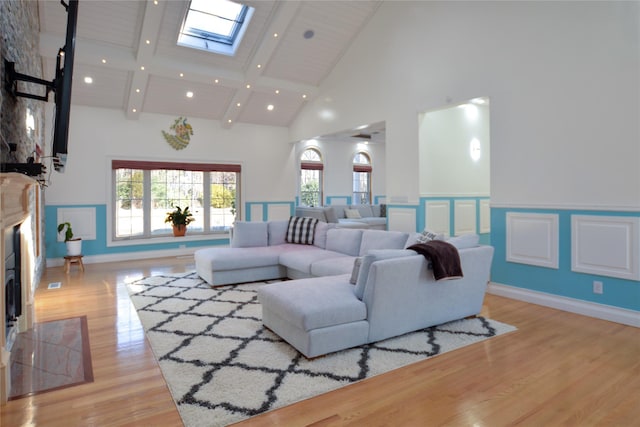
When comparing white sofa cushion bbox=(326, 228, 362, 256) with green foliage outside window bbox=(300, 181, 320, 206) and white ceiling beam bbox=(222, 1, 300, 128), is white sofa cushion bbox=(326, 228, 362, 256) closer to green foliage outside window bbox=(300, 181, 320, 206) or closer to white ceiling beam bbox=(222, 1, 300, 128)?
white ceiling beam bbox=(222, 1, 300, 128)

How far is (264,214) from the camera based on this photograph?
8.51m

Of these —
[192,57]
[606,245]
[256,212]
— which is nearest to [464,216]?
[606,245]

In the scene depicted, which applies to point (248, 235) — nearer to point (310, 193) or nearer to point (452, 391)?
point (452, 391)

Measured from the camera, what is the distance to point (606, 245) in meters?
3.52

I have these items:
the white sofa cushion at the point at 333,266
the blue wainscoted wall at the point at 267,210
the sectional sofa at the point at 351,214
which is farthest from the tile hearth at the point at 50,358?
the sectional sofa at the point at 351,214

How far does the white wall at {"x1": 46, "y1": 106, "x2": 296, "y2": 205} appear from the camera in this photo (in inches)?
259

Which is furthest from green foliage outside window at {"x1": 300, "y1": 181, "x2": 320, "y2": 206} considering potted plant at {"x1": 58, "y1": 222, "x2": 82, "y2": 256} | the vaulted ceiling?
potted plant at {"x1": 58, "y1": 222, "x2": 82, "y2": 256}

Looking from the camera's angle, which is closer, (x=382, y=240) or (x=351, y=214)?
(x=382, y=240)

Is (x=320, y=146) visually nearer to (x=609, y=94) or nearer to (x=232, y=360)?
(x=609, y=94)

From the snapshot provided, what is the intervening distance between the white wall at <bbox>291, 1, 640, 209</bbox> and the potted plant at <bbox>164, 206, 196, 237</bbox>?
411cm

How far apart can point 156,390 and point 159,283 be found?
2943mm

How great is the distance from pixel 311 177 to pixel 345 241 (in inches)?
223

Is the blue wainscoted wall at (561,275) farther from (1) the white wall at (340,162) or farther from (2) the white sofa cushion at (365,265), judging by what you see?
(1) the white wall at (340,162)

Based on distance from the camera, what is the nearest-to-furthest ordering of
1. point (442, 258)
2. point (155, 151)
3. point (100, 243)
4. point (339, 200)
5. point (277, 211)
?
point (442, 258)
point (100, 243)
point (155, 151)
point (277, 211)
point (339, 200)
